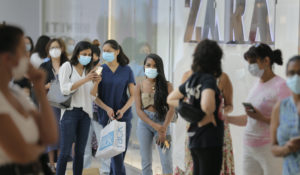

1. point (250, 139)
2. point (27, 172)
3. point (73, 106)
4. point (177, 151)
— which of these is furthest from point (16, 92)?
point (177, 151)

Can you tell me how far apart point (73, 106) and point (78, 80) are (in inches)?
11.3

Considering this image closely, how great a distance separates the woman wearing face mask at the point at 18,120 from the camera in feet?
8.71

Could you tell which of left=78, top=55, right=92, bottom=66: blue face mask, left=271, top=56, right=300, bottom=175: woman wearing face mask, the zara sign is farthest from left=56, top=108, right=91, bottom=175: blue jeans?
left=271, top=56, right=300, bottom=175: woman wearing face mask

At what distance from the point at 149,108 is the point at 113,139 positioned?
55cm

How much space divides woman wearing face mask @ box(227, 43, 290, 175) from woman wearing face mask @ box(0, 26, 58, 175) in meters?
1.80

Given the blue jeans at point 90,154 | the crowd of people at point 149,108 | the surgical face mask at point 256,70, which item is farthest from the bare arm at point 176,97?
the blue jeans at point 90,154

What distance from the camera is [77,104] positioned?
224 inches

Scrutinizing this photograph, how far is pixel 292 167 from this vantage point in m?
3.27

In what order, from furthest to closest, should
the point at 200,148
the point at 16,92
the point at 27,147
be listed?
the point at 200,148, the point at 16,92, the point at 27,147

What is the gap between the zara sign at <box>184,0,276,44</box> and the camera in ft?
16.7

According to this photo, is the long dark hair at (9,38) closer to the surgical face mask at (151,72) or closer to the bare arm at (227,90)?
the bare arm at (227,90)

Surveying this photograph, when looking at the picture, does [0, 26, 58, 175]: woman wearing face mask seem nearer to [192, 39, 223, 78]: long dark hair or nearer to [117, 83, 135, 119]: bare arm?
[192, 39, 223, 78]: long dark hair

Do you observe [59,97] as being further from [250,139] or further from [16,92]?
[16,92]

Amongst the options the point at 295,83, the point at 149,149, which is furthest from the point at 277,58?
the point at 149,149
